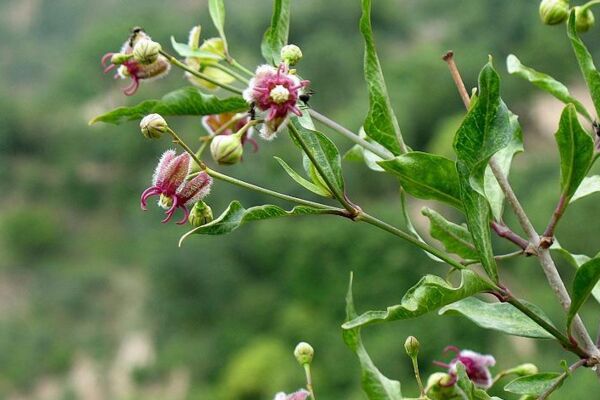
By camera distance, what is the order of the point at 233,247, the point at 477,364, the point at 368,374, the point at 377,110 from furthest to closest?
the point at 233,247, the point at 477,364, the point at 377,110, the point at 368,374

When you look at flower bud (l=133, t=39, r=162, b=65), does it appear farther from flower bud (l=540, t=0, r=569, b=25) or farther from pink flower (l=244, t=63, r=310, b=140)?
flower bud (l=540, t=0, r=569, b=25)

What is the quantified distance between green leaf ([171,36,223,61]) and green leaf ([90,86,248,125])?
46mm

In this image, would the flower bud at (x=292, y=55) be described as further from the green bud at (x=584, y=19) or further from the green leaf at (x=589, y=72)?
the green bud at (x=584, y=19)

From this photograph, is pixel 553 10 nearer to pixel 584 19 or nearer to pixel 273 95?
pixel 584 19

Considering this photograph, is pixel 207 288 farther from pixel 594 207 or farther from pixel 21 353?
pixel 594 207

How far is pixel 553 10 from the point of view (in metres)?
0.81

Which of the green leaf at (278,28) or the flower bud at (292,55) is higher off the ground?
the green leaf at (278,28)

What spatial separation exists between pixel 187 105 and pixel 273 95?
0.50 feet

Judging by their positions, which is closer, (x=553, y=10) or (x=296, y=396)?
(x=296, y=396)

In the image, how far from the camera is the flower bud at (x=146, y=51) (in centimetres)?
66

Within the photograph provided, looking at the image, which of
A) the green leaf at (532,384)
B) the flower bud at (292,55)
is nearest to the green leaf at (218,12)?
the flower bud at (292,55)

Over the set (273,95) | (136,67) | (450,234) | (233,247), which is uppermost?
(233,247)

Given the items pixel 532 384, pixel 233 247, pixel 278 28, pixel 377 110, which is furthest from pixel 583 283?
pixel 233 247

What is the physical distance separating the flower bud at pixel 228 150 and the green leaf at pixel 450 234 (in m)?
0.18
